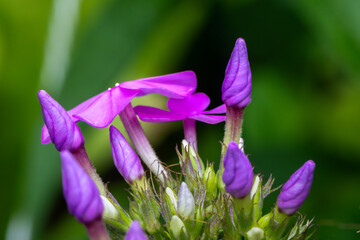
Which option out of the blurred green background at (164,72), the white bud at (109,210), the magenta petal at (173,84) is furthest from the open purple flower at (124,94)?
the blurred green background at (164,72)

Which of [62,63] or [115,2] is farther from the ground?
[115,2]

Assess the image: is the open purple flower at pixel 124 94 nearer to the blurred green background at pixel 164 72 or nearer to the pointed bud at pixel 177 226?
the pointed bud at pixel 177 226

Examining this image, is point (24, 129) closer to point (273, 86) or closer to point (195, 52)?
point (195, 52)

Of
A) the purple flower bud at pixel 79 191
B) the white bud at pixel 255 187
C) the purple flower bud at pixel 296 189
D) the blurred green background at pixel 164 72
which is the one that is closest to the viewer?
the purple flower bud at pixel 79 191

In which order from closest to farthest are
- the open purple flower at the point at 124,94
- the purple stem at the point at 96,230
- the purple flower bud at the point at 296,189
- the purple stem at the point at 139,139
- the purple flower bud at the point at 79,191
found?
the purple flower bud at the point at 79,191 < the purple stem at the point at 96,230 < the purple flower bud at the point at 296,189 < the open purple flower at the point at 124,94 < the purple stem at the point at 139,139

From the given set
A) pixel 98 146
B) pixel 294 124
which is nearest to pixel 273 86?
pixel 294 124

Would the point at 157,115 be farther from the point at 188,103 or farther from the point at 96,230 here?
the point at 96,230

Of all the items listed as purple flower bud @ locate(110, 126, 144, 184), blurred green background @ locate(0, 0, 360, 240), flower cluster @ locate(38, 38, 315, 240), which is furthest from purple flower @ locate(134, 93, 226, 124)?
blurred green background @ locate(0, 0, 360, 240)

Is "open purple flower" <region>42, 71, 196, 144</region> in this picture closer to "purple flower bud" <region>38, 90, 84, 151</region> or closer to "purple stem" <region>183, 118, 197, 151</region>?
"purple flower bud" <region>38, 90, 84, 151</region>
